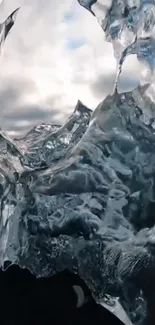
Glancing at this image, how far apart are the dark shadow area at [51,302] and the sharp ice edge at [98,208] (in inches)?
0.8

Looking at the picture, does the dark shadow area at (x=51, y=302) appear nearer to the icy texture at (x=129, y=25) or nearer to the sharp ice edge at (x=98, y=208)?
the sharp ice edge at (x=98, y=208)

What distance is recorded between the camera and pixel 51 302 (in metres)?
0.82

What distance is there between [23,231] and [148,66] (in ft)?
1.14

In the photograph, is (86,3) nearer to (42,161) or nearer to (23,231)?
(42,161)

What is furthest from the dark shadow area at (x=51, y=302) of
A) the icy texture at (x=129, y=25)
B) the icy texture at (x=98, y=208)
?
the icy texture at (x=129, y=25)

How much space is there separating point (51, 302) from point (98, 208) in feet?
0.55

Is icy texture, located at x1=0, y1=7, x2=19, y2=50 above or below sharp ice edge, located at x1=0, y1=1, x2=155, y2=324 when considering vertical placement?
above

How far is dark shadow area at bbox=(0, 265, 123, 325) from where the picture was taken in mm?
815

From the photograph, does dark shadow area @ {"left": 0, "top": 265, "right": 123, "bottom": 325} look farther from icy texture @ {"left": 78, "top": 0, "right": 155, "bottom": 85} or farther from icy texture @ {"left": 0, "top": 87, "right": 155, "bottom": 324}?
icy texture @ {"left": 78, "top": 0, "right": 155, "bottom": 85}

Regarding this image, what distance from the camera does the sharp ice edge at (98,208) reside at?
81cm

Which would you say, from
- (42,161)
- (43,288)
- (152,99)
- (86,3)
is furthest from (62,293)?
(86,3)

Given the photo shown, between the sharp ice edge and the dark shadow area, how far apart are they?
0.02 m

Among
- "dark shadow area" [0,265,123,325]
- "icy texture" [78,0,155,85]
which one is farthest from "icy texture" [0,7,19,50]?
"dark shadow area" [0,265,123,325]

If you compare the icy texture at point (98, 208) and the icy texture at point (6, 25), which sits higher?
the icy texture at point (6, 25)
